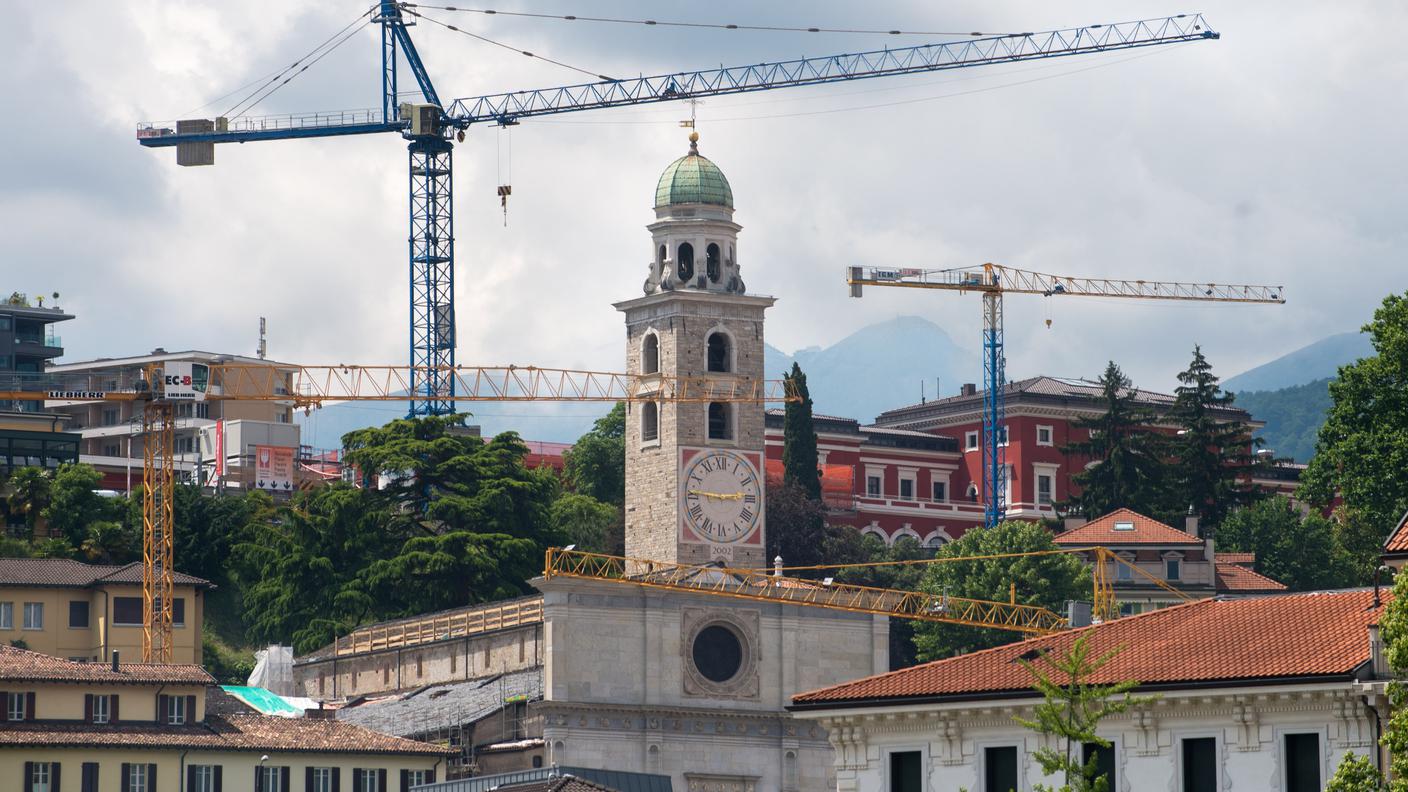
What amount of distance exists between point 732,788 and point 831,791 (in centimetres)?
342

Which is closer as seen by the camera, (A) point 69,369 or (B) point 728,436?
(B) point 728,436

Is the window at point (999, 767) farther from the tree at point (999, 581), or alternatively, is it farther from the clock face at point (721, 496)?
the tree at point (999, 581)

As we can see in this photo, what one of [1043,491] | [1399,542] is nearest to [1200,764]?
[1399,542]

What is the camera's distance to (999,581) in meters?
125

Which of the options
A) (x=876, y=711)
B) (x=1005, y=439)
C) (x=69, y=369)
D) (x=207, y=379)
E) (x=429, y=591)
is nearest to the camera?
(x=876, y=711)

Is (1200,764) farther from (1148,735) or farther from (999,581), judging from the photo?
(999,581)

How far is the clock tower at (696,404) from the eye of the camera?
383 feet

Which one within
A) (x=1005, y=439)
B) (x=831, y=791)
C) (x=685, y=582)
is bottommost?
(x=831, y=791)

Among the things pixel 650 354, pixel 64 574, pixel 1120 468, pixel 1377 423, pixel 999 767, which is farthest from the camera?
pixel 1120 468

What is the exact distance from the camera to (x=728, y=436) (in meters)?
118

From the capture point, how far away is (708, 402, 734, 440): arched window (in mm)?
118062

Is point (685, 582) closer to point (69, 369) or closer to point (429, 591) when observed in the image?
point (429, 591)

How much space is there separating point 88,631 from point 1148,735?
6907 centimetres

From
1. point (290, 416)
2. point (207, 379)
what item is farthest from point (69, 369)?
point (207, 379)
